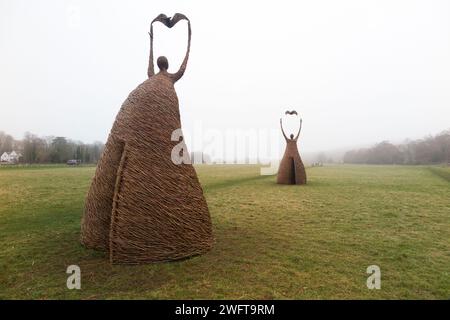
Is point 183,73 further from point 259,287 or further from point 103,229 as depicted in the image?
point 259,287

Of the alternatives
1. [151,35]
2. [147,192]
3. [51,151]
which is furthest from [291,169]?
[51,151]

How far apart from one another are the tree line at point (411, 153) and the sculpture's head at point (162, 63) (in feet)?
264

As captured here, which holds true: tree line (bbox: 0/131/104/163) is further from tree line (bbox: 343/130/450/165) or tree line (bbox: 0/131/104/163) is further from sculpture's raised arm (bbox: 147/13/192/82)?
tree line (bbox: 343/130/450/165)

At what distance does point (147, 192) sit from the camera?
19.1 ft

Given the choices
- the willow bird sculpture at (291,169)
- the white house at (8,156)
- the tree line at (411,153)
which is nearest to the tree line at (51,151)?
the white house at (8,156)

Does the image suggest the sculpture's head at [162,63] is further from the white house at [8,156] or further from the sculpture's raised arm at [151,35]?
the white house at [8,156]

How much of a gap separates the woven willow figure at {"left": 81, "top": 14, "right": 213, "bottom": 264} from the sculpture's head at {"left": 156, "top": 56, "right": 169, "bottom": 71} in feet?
0.74

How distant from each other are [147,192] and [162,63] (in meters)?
2.99

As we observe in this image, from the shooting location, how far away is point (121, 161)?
5.89 metres

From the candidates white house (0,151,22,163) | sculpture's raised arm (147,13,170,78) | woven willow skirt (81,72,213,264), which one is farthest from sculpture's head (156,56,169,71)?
white house (0,151,22,163)

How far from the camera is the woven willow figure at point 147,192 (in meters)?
5.73

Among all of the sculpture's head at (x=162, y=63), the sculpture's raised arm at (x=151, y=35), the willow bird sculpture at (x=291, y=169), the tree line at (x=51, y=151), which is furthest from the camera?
the tree line at (x=51, y=151)

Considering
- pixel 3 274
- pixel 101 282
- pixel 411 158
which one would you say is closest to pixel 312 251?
pixel 101 282
